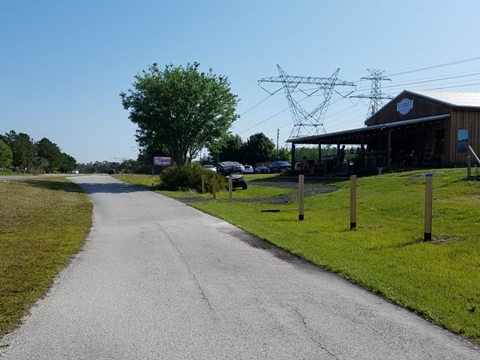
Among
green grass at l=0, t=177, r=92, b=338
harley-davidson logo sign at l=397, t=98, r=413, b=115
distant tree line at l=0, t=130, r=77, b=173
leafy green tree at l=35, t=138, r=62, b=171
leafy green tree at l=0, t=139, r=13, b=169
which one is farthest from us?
leafy green tree at l=35, t=138, r=62, b=171

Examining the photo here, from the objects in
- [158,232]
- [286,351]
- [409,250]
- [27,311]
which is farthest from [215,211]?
[286,351]

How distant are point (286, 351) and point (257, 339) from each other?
39cm

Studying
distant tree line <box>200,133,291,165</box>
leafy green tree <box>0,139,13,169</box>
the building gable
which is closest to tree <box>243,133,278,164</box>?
distant tree line <box>200,133,291,165</box>

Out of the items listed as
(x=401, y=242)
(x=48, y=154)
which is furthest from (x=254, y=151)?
(x=401, y=242)

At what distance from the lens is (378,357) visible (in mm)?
4188

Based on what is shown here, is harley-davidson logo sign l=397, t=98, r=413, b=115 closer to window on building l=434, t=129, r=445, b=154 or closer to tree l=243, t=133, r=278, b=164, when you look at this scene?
window on building l=434, t=129, r=445, b=154

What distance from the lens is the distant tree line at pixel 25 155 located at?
283 ft

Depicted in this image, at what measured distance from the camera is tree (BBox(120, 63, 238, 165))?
1470 inches

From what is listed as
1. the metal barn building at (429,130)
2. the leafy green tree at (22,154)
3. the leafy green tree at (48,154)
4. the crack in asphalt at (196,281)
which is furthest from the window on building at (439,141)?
the leafy green tree at (48,154)

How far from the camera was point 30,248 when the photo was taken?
959 cm

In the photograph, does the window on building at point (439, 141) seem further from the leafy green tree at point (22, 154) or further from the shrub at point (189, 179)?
the leafy green tree at point (22, 154)

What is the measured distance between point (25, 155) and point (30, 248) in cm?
9639

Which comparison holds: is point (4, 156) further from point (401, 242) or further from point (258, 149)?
point (401, 242)

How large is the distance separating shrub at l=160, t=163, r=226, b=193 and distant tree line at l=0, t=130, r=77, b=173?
60754 mm
